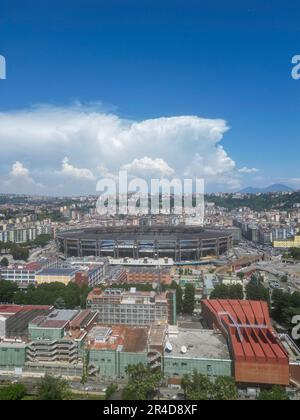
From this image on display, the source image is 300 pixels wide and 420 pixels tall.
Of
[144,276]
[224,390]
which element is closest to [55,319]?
[224,390]

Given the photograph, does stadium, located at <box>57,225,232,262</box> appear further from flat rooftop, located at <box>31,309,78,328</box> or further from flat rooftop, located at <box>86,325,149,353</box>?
flat rooftop, located at <box>86,325,149,353</box>

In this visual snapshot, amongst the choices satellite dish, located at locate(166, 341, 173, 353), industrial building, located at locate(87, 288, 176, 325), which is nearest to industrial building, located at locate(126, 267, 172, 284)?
industrial building, located at locate(87, 288, 176, 325)

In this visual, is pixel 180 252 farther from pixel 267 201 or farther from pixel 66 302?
pixel 267 201

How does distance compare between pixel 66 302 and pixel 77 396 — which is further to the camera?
pixel 66 302

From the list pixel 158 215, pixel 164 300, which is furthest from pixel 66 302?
pixel 158 215

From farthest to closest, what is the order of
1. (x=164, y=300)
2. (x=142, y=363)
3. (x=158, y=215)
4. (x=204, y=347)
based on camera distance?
(x=158, y=215) → (x=164, y=300) → (x=204, y=347) → (x=142, y=363)

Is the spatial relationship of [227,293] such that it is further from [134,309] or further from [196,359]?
[196,359]
